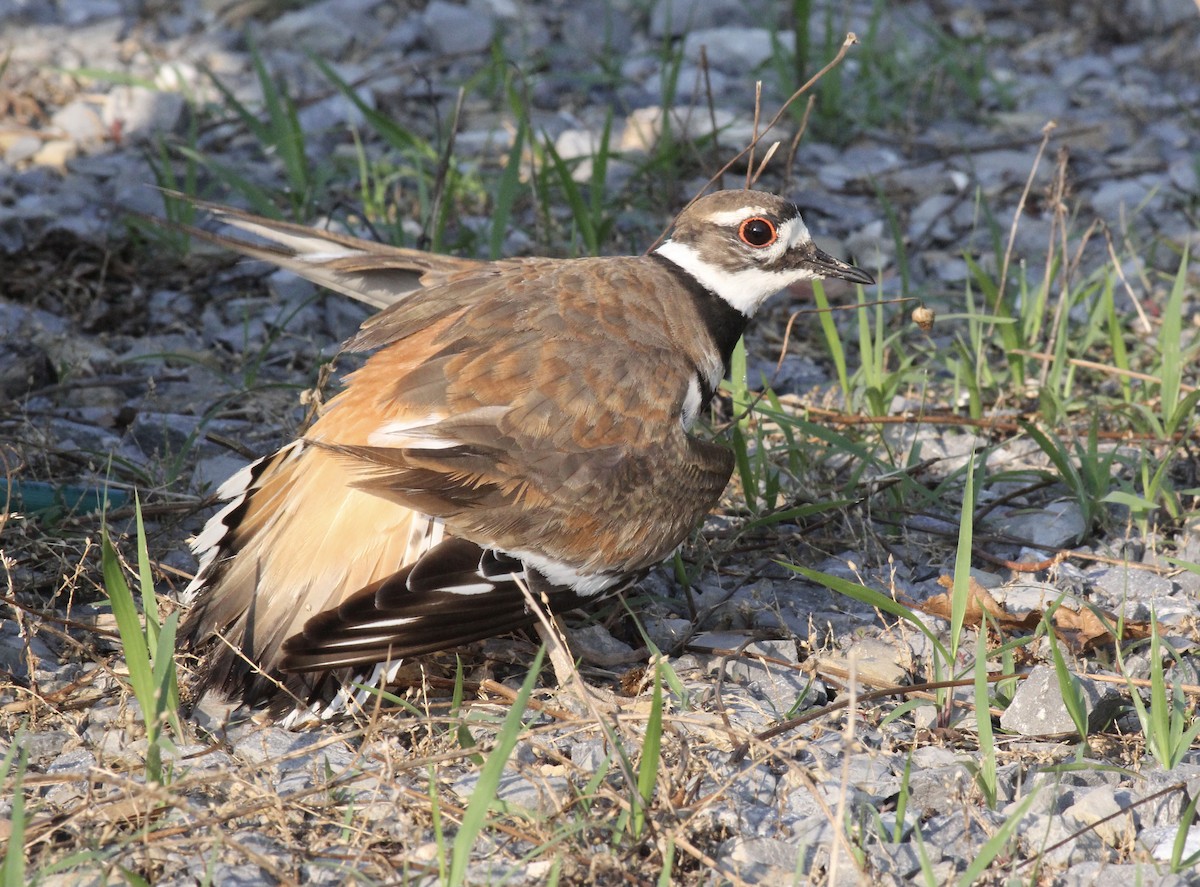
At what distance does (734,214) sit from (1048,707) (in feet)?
5.73

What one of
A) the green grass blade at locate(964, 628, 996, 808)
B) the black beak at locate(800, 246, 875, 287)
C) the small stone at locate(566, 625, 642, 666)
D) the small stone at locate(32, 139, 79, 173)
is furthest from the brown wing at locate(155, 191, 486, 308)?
the small stone at locate(32, 139, 79, 173)

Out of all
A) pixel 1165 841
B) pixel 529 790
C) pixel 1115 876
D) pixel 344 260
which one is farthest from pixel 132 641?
pixel 1165 841

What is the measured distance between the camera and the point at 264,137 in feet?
19.8

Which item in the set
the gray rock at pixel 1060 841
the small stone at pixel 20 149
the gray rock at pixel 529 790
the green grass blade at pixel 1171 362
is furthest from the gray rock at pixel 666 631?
the small stone at pixel 20 149

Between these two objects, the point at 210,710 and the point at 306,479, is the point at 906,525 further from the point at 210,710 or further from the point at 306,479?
the point at 210,710

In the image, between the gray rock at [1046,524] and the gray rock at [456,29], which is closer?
the gray rock at [1046,524]

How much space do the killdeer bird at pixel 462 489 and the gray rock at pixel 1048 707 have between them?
3.10 ft

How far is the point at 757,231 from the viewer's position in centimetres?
427

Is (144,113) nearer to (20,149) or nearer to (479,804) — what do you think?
(20,149)

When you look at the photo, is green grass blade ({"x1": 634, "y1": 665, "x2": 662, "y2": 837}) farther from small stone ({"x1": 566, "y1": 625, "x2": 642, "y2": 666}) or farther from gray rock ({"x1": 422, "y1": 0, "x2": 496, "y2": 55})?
gray rock ({"x1": 422, "y1": 0, "x2": 496, "y2": 55})

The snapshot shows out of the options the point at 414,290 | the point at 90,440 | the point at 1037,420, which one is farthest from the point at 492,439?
the point at 1037,420

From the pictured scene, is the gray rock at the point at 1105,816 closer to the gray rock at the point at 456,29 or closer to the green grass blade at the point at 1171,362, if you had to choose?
the green grass blade at the point at 1171,362

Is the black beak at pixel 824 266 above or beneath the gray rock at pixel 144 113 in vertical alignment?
above

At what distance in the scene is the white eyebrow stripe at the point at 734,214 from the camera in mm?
4246
